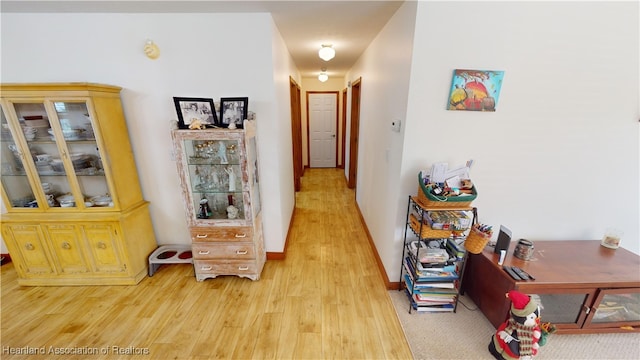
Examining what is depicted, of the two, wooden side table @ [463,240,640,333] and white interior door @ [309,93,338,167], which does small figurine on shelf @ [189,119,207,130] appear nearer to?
wooden side table @ [463,240,640,333]

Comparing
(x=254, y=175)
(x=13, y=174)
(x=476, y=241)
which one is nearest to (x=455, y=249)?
(x=476, y=241)

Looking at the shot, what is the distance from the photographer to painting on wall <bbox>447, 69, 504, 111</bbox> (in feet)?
5.43

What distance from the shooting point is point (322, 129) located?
20.4ft

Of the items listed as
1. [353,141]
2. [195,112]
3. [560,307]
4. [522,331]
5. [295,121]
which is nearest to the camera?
[522,331]

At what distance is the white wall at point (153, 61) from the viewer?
1965mm

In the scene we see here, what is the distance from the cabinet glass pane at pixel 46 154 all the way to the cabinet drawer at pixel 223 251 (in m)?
1.11

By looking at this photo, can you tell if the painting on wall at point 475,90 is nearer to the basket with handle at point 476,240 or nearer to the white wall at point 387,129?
the white wall at point 387,129

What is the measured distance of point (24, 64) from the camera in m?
2.01

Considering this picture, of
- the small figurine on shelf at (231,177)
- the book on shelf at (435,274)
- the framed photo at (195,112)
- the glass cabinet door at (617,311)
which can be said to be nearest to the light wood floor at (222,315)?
the book on shelf at (435,274)

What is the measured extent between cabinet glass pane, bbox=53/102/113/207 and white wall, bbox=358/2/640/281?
2.55 meters

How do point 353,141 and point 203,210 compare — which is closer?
point 203,210

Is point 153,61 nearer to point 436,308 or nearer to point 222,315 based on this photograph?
point 222,315

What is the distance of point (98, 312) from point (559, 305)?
3.45 m

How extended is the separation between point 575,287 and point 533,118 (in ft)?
3.88
